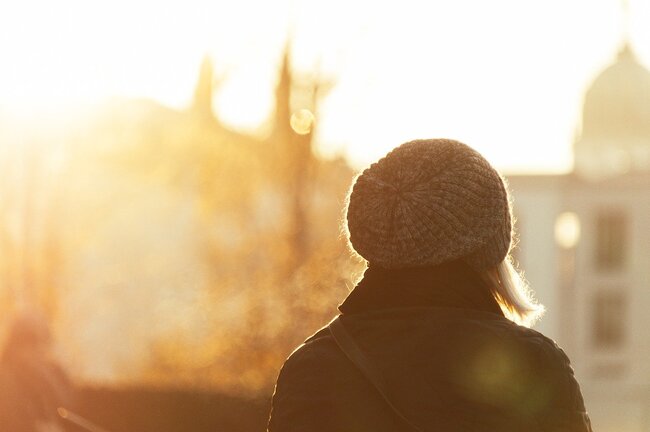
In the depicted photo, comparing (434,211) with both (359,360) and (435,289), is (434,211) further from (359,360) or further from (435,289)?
(359,360)

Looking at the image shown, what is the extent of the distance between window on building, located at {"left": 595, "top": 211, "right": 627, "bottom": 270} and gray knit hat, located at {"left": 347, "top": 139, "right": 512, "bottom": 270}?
65.6 metres

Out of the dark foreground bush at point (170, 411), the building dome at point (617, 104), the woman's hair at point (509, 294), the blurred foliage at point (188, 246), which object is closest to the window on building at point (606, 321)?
the building dome at point (617, 104)

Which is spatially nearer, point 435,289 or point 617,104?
point 435,289

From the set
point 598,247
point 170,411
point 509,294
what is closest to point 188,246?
point 598,247

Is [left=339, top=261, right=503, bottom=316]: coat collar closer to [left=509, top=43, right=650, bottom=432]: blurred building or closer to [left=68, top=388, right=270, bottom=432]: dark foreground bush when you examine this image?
[left=68, top=388, right=270, bottom=432]: dark foreground bush

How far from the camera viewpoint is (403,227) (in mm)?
2969

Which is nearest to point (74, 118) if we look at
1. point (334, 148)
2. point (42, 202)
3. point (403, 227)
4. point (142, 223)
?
point (42, 202)

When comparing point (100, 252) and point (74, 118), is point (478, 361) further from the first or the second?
point (100, 252)

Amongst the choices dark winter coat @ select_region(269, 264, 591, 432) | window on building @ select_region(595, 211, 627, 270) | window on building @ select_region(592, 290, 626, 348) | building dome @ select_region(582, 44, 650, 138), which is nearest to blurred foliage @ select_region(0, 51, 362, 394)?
dark winter coat @ select_region(269, 264, 591, 432)

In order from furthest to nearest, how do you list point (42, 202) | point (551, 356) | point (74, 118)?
point (74, 118) → point (42, 202) → point (551, 356)

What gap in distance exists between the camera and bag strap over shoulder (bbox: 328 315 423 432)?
9.46ft

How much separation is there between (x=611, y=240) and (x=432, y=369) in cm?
6655

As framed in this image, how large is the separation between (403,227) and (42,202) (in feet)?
86.5

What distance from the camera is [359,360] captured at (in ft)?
9.66
